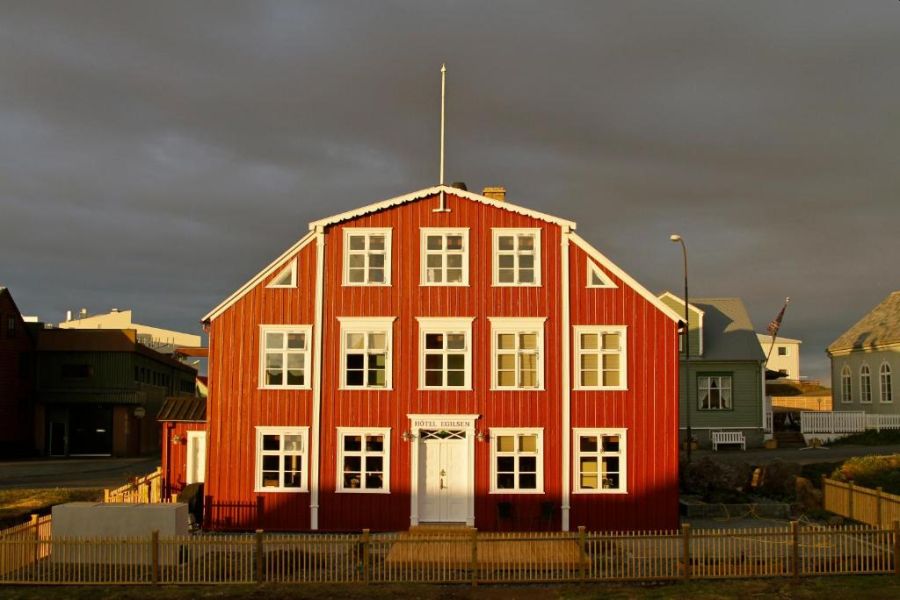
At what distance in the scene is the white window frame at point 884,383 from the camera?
5472 centimetres

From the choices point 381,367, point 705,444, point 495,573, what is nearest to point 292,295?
point 381,367

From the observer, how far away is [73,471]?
49.6 m

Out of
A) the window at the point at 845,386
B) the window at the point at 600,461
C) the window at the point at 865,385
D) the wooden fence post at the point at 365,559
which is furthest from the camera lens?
the window at the point at 845,386

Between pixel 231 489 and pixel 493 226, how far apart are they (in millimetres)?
10962

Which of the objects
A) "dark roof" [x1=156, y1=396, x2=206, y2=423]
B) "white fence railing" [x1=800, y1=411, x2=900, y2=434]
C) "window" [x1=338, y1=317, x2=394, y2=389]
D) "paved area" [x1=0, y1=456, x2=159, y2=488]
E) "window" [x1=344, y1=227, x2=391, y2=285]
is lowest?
"paved area" [x1=0, y1=456, x2=159, y2=488]

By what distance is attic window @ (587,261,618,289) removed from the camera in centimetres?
2800

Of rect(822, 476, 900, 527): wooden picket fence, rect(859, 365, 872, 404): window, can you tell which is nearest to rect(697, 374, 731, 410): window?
rect(859, 365, 872, 404): window

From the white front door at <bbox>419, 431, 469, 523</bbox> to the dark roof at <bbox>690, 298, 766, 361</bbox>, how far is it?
27582 millimetres

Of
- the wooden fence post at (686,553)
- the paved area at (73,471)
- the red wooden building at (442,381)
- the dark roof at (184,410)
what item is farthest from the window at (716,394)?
the wooden fence post at (686,553)

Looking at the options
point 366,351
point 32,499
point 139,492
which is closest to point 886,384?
point 366,351

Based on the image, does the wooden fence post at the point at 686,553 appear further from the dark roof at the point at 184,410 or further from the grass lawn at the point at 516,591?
the dark roof at the point at 184,410

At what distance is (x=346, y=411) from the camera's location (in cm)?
2786

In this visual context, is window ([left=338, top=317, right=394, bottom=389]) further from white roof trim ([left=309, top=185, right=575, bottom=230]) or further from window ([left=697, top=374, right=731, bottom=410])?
window ([left=697, top=374, right=731, bottom=410])

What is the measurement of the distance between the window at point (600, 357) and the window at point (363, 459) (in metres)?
6.02
